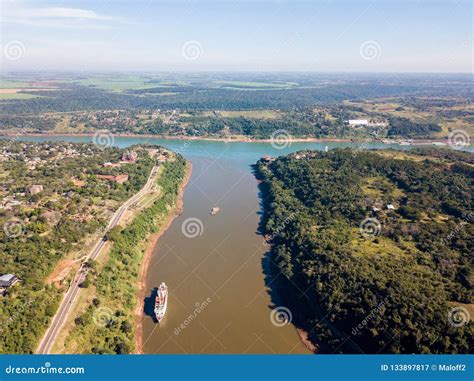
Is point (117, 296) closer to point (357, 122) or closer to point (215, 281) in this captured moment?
point (215, 281)

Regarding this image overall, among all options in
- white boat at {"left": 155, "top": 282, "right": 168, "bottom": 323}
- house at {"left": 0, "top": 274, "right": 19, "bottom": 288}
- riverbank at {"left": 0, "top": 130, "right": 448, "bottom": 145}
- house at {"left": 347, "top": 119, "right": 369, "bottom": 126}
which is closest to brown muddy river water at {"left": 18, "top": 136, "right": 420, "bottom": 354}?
white boat at {"left": 155, "top": 282, "right": 168, "bottom": 323}

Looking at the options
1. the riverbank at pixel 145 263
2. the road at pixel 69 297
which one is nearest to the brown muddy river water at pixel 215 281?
the riverbank at pixel 145 263

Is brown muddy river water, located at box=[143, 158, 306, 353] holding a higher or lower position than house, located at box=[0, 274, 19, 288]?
lower


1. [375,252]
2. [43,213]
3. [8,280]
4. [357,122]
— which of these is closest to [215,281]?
[375,252]

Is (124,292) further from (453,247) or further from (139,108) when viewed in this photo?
(139,108)

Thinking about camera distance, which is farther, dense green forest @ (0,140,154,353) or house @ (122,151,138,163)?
house @ (122,151,138,163)

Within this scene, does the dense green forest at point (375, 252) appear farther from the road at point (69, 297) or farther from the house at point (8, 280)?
the house at point (8, 280)

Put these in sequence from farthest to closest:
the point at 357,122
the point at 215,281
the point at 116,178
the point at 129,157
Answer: the point at 357,122, the point at 129,157, the point at 116,178, the point at 215,281

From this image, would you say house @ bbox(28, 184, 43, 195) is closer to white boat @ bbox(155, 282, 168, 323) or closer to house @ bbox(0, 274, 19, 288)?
house @ bbox(0, 274, 19, 288)
